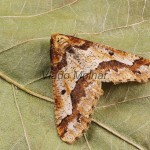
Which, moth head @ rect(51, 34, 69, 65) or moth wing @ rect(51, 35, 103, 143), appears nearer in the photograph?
moth wing @ rect(51, 35, 103, 143)

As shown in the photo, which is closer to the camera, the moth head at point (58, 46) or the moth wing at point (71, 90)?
the moth wing at point (71, 90)

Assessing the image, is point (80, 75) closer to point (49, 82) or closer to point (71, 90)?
point (71, 90)

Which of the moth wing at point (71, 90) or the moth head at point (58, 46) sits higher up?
the moth head at point (58, 46)

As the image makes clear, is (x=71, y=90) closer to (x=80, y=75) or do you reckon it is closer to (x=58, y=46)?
(x=80, y=75)

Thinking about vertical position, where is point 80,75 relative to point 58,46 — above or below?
below

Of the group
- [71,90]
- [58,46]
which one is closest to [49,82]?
[71,90]

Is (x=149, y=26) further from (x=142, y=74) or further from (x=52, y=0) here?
(x=52, y=0)

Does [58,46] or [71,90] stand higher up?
[58,46]

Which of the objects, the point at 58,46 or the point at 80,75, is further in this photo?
the point at 58,46

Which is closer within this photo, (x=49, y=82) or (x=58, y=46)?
(x=49, y=82)

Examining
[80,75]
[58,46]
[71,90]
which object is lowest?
[71,90]
